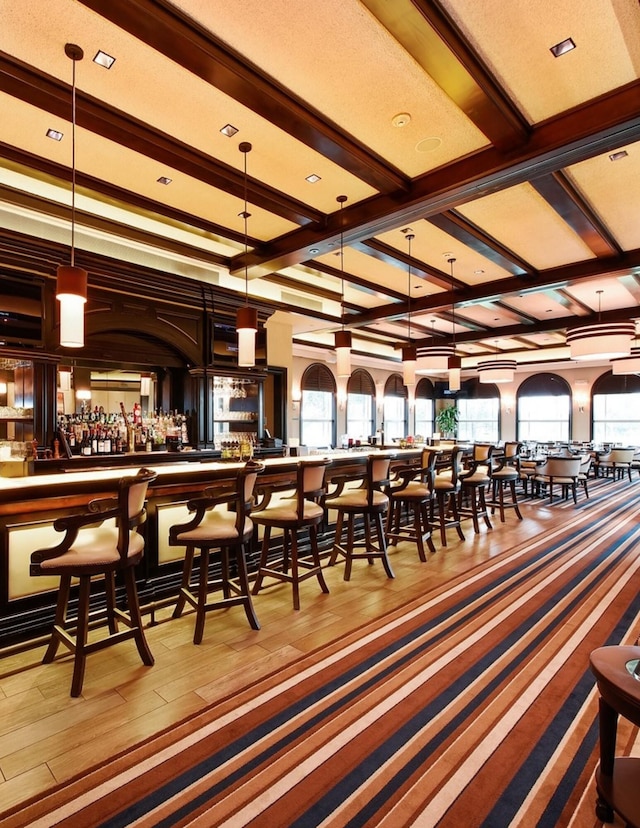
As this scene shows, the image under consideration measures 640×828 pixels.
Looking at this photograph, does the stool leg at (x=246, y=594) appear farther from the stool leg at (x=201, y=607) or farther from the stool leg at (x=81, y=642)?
the stool leg at (x=81, y=642)

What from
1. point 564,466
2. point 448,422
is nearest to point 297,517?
point 564,466

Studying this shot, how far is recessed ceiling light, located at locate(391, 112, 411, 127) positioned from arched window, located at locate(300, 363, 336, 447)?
8.95m

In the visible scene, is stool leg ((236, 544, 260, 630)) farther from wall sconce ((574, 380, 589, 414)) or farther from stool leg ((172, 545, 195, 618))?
wall sconce ((574, 380, 589, 414))

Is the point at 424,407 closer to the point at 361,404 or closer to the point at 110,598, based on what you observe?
the point at 361,404

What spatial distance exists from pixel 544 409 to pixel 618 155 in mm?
12706

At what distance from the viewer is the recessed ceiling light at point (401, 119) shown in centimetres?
318

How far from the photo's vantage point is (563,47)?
263 centimetres

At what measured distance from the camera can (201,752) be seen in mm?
2051

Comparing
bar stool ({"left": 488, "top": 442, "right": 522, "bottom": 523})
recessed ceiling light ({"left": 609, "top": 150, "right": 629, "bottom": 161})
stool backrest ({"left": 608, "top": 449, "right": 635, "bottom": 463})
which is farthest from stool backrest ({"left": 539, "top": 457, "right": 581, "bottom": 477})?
recessed ceiling light ({"left": 609, "top": 150, "right": 629, "bottom": 161})

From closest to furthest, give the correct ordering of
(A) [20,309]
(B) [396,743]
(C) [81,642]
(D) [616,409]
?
(B) [396,743] → (C) [81,642] → (A) [20,309] → (D) [616,409]

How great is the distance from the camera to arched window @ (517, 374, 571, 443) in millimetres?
14859

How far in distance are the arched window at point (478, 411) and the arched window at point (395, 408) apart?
8.09 feet

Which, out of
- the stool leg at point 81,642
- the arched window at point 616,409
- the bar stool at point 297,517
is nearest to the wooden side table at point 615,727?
the bar stool at point 297,517

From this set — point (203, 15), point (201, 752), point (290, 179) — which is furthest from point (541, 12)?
point (201, 752)
